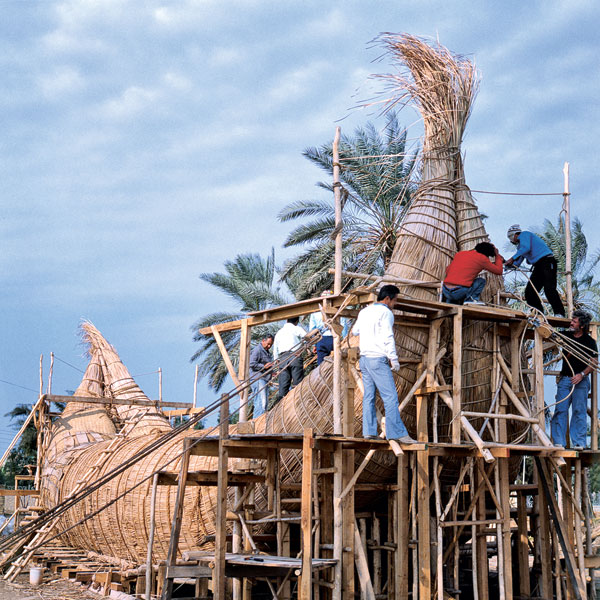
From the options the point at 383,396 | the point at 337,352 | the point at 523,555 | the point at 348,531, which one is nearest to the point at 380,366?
the point at 383,396

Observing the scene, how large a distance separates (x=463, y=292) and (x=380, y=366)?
2109 millimetres

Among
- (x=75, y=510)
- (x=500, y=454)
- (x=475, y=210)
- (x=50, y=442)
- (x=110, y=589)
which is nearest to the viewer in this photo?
(x=500, y=454)

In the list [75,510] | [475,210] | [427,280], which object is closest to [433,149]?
[475,210]

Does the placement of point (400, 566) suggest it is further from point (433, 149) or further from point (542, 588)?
point (433, 149)

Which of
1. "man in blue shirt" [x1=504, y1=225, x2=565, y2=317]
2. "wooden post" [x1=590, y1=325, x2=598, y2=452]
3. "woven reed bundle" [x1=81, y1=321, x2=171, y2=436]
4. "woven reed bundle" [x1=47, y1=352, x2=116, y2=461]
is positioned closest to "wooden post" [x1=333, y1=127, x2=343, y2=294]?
"man in blue shirt" [x1=504, y1=225, x2=565, y2=317]

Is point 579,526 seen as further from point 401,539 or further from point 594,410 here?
point 401,539

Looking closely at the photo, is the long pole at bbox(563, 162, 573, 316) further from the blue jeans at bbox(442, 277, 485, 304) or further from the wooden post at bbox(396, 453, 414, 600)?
the wooden post at bbox(396, 453, 414, 600)

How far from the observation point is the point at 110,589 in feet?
43.3

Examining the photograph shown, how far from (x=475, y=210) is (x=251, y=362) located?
16.0ft

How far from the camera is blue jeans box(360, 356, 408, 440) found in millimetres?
9031

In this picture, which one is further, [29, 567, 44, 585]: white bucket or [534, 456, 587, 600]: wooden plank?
[29, 567, 44, 585]: white bucket

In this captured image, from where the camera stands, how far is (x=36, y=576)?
14383 millimetres

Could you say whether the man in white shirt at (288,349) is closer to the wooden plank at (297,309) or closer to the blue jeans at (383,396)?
the wooden plank at (297,309)

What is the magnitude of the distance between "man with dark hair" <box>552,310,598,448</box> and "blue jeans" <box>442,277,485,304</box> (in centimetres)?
141
